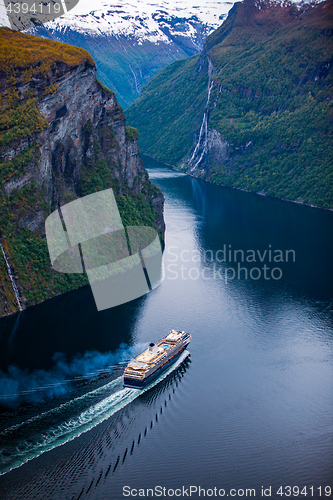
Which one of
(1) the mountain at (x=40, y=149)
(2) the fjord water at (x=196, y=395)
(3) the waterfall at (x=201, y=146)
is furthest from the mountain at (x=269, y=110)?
(1) the mountain at (x=40, y=149)

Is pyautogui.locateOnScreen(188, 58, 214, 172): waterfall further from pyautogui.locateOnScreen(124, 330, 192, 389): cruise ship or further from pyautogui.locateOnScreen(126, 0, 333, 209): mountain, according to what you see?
pyautogui.locateOnScreen(124, 330, 192, 389): cruise ship

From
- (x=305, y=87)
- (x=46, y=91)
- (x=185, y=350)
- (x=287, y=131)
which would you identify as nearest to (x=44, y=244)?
(x=46, y=91)

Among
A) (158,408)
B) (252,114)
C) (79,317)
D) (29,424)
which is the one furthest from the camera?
(252,114)

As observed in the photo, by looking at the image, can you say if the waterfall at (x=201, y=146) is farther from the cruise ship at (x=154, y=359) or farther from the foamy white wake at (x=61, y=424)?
the foamy white wake at (x=61, y=424)

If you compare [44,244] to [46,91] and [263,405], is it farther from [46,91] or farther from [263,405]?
[263,405]

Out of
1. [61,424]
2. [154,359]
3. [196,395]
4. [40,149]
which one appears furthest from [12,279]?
[196,395]

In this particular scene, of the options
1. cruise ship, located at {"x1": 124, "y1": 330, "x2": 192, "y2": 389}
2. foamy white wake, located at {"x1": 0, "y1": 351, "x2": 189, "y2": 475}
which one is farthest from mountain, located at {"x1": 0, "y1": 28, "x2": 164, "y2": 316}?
foamy white wake, located at {"x1": 0, "y1": 351, "x2": 189, "y2": 475}
